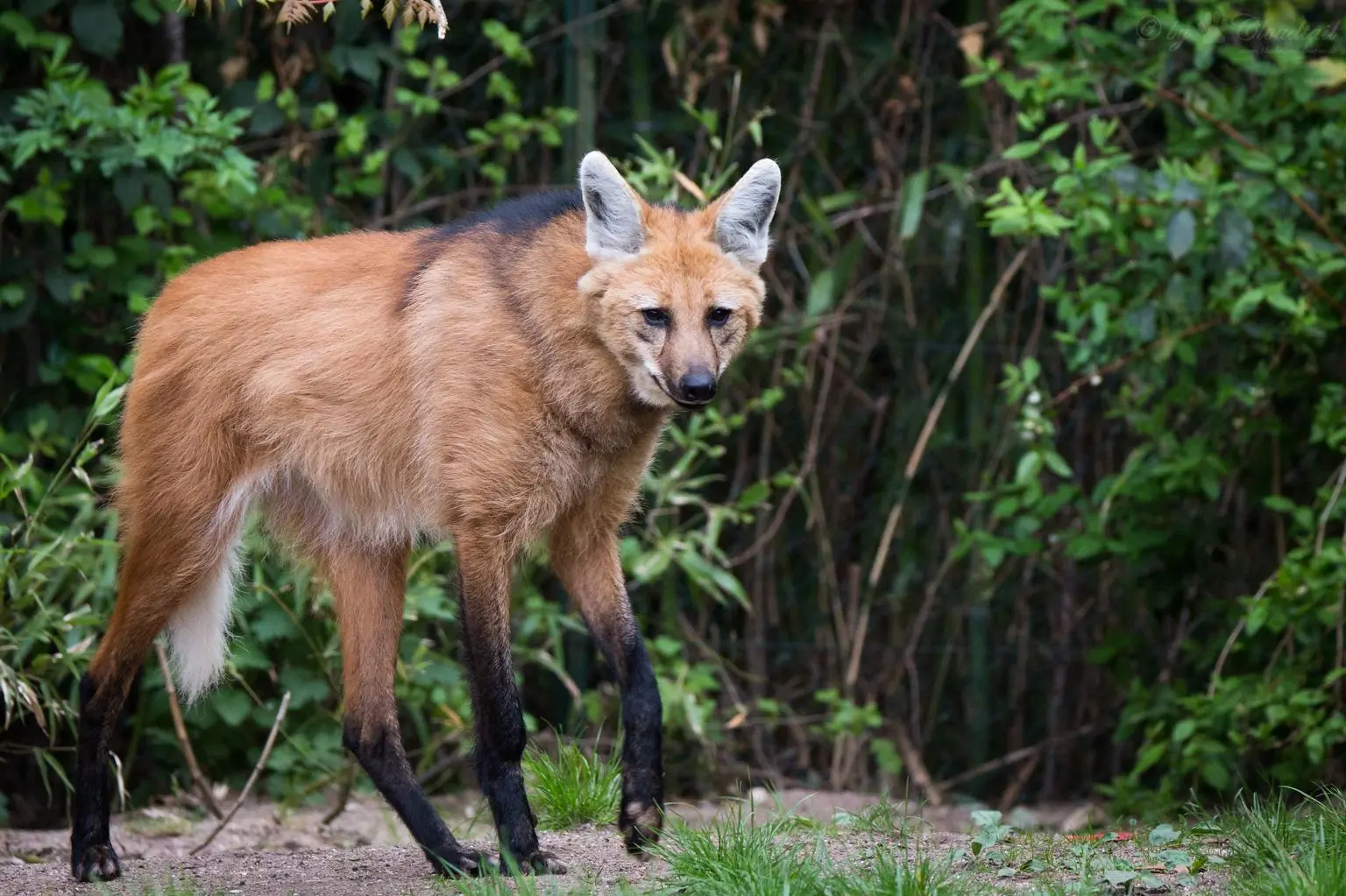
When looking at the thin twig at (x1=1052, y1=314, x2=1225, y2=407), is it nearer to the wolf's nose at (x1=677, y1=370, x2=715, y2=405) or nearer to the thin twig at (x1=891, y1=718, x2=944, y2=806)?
the thin twig at (x1=891, y1=718, x2=944, y2=806)

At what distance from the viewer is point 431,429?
2.84 m

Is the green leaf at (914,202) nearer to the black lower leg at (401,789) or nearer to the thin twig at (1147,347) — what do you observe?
the thin twig at (1147,347)

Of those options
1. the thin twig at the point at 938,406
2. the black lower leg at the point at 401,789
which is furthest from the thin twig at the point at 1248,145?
the black lower leg at the point at 401,789

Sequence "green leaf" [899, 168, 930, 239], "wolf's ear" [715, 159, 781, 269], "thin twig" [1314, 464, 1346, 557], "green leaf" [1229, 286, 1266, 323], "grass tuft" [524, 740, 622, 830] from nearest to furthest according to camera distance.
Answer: "wolf's ear" [715, 159, 781, 269] → "grass tuft" [524, 740, 622, 830] → "green leaf" [1229, 286, 1266, 323] → "thin twig" [1314, 464, 1346, 557] → "green leaf" [899, 168, 930, 239]

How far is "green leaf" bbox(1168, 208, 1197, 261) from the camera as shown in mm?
3562

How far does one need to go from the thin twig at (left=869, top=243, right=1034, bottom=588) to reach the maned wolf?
77.5 inches

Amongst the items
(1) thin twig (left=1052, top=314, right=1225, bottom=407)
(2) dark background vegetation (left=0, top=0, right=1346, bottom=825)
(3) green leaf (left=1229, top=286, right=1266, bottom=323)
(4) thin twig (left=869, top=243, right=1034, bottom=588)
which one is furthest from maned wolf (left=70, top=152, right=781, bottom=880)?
(4) thin twig (left=869, top=243, right=1034, bottom=588)

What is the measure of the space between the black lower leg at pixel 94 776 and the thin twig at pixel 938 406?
258 cm

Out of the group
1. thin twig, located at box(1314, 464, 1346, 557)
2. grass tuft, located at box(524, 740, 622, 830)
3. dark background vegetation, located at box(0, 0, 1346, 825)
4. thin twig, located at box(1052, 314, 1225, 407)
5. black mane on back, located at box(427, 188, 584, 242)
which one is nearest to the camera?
black mane on back, located at box(427, 188, 584, 242)

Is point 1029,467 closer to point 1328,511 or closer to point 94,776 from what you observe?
point 1328,511

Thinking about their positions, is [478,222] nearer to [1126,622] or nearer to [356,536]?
[356,536]

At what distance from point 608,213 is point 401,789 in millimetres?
1197

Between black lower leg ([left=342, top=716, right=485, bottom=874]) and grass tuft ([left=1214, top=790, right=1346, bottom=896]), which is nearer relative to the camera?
grass tuft ([left=1214, top=790, right=1346, bottom=896])

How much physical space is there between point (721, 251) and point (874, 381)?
2350 millimetres
